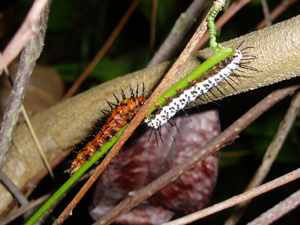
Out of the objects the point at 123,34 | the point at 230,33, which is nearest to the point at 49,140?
the point at 230,33

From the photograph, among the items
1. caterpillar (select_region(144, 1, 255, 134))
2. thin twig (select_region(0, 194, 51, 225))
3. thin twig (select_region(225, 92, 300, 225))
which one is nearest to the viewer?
caterpillar (select_region(144, 1, 255, 134))

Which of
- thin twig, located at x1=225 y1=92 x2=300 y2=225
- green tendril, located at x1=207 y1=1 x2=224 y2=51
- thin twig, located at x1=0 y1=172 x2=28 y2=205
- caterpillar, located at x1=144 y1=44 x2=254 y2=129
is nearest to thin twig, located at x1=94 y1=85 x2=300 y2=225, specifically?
thin twig, located at x1=225 y1=92 x2=300 y2=225

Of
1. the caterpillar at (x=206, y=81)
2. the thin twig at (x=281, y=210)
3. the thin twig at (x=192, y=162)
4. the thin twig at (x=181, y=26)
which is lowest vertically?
the thin twig at (x=281, y=210)

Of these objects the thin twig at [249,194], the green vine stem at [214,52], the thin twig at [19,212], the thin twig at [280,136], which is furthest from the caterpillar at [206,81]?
the thin twig at [19,212]

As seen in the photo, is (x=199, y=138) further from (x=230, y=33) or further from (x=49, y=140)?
(x=230, y=33)

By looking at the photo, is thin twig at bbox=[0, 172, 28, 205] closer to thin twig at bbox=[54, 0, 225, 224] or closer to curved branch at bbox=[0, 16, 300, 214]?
curved branch at bbox=[0, 16, 300, 214]

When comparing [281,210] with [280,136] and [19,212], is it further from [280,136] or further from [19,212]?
[19,212]

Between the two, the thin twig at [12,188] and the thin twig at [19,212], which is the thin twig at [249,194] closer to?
the thin twig at [19,212]

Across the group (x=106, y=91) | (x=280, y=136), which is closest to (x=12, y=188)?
(x=106, y=91)
